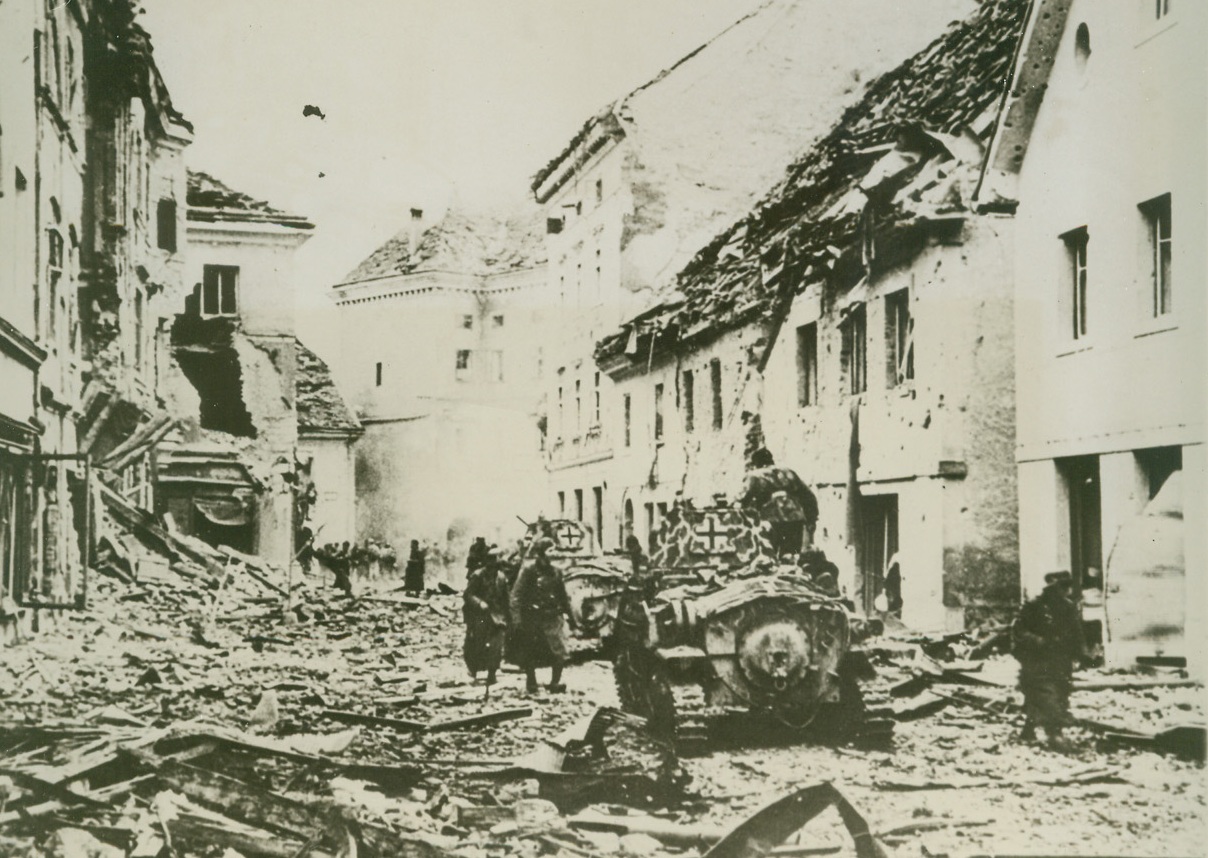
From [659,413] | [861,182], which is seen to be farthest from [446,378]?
[861,182]

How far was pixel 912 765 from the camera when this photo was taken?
179 inches

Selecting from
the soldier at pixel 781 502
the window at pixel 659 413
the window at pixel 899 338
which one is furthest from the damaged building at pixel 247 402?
the window at pixel 899 338

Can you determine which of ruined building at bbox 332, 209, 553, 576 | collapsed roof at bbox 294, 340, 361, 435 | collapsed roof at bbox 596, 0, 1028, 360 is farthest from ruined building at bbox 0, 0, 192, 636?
collapsed roof at bbox 596, 0, 1028, 360

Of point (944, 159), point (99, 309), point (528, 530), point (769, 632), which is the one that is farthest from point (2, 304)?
point (944, 159)

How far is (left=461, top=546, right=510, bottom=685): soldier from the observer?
4785mm

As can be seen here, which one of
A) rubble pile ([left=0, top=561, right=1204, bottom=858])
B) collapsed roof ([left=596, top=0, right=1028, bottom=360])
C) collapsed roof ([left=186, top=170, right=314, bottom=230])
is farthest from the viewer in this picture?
collapsed roof ([left=186, top=170, right=314, bottom=230])

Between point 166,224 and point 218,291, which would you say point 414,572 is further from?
point 166,224

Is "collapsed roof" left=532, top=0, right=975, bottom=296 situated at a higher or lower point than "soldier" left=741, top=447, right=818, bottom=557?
higher

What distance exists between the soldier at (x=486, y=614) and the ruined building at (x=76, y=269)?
4.21ft

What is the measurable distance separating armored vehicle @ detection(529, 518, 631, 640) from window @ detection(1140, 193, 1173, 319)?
224cm

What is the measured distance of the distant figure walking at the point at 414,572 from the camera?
4.76 metres

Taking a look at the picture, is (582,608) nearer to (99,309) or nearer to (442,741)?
(442,741)

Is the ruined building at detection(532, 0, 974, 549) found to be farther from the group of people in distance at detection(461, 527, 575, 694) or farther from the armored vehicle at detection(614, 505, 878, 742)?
the armored vehicle at detection(614, 505, 878, 742)

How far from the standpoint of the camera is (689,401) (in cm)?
514
